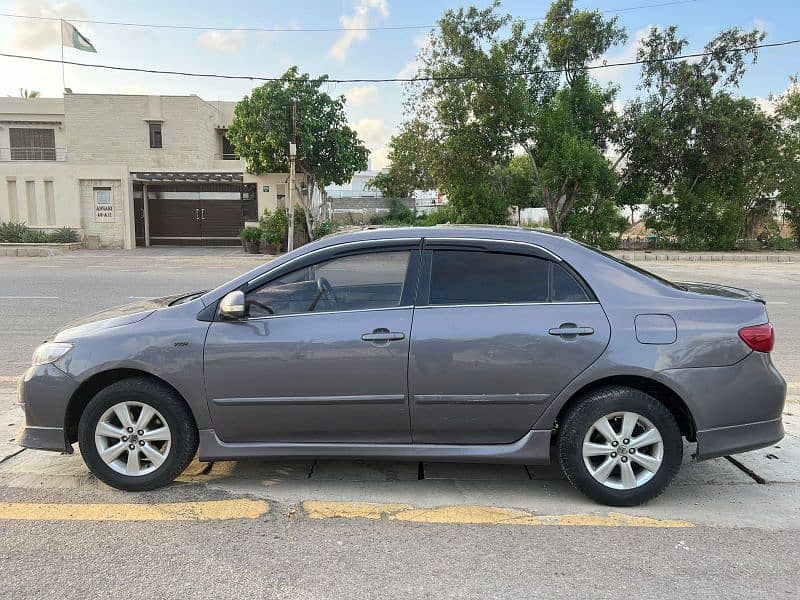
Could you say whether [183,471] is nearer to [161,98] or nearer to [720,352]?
[720,352]

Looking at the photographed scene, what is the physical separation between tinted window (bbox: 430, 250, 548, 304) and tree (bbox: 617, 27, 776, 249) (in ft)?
70.4

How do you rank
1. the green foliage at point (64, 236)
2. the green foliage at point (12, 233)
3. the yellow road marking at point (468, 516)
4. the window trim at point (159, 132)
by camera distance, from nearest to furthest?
the yellow road marking at point (468, 516) → the green foliage at point (12, 233) → the green foliage at point (64, 236) → the window trim at point (159, 132)

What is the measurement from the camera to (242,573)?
2.99 metres

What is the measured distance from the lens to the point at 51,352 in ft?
12.4

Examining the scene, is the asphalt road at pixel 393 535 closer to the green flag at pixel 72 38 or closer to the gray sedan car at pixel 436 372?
the gray sedan car at pixel 436 372

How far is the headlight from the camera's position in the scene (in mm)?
3742

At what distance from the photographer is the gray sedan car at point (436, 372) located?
11.7 ft

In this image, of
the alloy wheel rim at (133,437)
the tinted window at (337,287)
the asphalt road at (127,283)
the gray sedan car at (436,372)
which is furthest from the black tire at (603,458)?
the asphalt road at (127,283)

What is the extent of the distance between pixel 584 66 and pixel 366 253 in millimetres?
22476

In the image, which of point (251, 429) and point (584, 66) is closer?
point (251, 429)

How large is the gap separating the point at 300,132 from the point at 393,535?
21.1m

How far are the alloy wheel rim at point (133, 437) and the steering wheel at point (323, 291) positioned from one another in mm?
1102

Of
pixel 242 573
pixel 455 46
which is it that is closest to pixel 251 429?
pixel 242 573

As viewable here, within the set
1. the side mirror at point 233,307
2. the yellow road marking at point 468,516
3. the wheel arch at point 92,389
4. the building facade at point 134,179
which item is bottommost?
the yellow road marking at point 468,516
